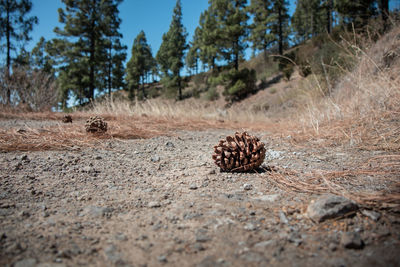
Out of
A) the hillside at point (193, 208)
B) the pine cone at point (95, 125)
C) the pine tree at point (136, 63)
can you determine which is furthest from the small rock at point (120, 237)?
the pine tree at point (136, 63)

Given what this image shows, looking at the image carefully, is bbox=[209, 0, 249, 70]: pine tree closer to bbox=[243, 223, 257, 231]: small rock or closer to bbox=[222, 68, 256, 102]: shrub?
bbox=[222, 68, 256, 102]: shrub

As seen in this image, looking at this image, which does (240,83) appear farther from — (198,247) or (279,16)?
(198,247)

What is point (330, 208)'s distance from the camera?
880 millimetres

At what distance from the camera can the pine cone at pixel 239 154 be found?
1.55m

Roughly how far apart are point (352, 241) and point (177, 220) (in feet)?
2.13

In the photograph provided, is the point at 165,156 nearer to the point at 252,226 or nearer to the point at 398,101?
the point at 252,226

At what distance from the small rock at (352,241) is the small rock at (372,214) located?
0.15 m

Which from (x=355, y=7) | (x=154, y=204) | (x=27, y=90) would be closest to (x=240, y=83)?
(x=355, y=7)

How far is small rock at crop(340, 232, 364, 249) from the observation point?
0.70m

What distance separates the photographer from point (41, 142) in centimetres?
217

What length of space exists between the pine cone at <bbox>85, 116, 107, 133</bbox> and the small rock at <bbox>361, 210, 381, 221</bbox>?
109 inches

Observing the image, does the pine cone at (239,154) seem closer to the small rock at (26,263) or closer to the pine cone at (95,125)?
the small rock at (26,263)

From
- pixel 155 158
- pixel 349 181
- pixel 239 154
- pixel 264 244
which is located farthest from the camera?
pixel 155 158

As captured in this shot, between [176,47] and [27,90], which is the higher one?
Answer: [176,47]
